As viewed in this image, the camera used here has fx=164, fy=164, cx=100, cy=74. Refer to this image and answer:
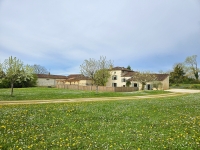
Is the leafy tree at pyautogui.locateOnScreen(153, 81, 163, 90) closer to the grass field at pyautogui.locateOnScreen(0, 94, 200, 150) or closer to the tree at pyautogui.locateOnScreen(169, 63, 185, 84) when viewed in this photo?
the tree at pyautogui.locateOnScreen(169, 63, 185, 84)

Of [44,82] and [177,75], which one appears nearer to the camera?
[177,75]

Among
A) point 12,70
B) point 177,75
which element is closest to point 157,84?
point 177,75

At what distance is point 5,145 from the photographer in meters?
6.64

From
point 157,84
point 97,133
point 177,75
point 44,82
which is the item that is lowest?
point 97,133

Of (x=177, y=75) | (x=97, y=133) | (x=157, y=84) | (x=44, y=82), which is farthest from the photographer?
(x=44, y=82)

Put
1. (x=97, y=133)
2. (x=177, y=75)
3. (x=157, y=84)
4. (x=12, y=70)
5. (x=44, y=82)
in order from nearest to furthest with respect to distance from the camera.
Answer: (x=97, y=133), (x=12, y=70), (x=157, y=84), (x=177, y=75), (x=44, y=82)

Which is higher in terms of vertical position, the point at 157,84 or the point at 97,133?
the point at 157,84

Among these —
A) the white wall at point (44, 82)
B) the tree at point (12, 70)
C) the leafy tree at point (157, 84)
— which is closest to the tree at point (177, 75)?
the leafy tree at point (157, 84)

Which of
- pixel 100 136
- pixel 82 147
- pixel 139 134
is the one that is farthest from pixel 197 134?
pixel 82 147

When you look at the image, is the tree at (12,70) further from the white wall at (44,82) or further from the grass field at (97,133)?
the white wall at (44,82)

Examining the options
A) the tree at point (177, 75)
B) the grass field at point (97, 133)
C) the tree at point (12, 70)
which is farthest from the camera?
the tree at point (177, 75)

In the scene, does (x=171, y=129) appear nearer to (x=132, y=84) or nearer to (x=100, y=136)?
(x=100, y=136)

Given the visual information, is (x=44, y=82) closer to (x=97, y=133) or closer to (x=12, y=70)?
(x=12, y=70)

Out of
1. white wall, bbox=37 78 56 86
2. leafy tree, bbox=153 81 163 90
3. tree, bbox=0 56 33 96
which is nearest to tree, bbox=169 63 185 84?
leafy tree, bbox=153 81 163 90
